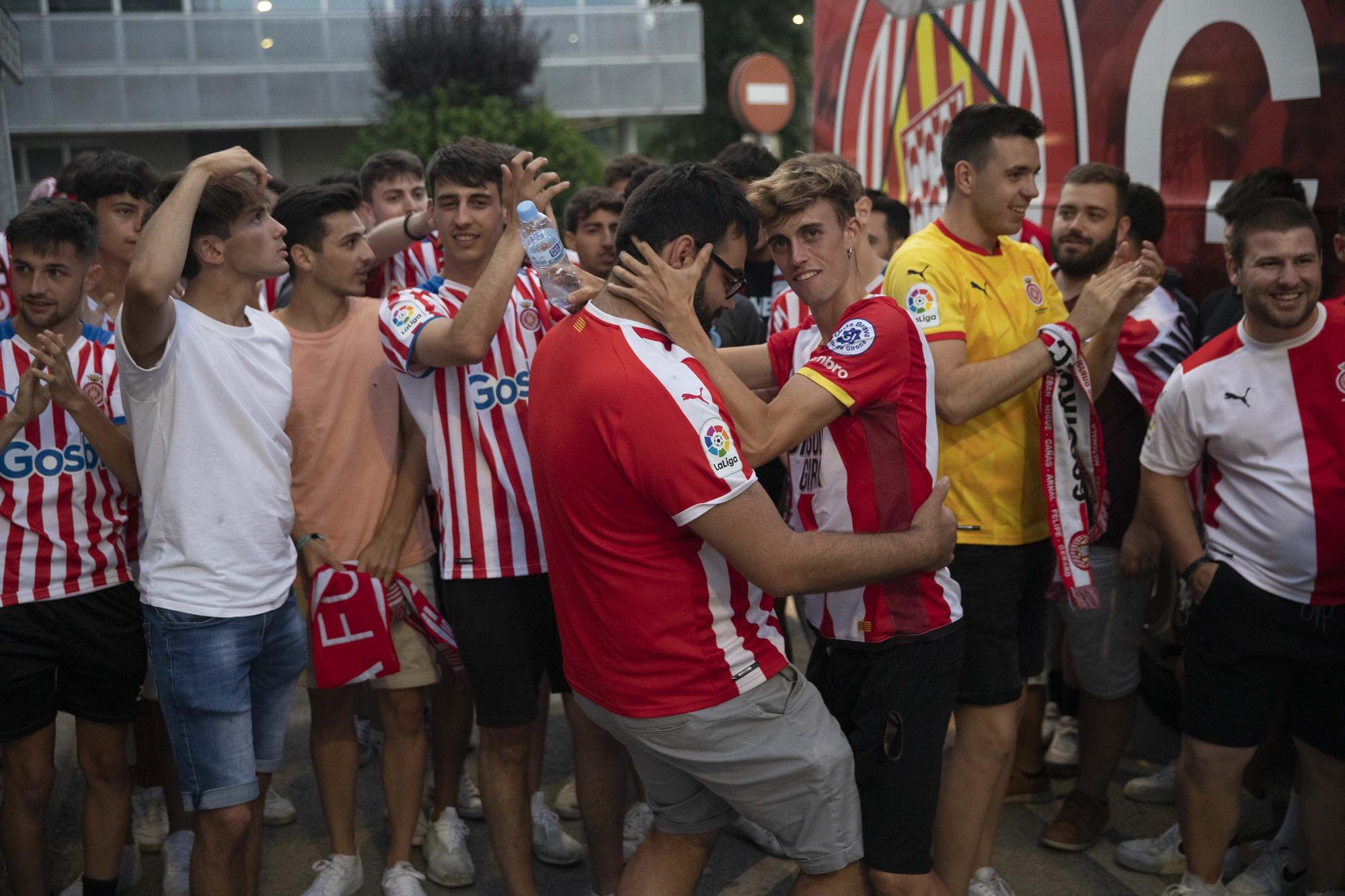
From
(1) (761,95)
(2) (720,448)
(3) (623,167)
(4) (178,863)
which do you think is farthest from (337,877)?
(1) (761,95)

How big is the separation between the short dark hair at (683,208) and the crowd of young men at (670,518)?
0.4 inches

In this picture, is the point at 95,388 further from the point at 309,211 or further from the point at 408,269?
the point at 408,269

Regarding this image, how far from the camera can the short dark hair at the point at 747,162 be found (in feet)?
16.1

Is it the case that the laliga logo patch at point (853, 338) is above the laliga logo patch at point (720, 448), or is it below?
above

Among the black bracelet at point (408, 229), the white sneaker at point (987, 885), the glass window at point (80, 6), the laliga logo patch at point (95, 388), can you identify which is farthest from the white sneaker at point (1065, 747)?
the glass window at point (80, 6)

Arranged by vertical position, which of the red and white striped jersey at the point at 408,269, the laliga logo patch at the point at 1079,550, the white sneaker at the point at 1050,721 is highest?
the red and white striped jersey at the point at 408,269

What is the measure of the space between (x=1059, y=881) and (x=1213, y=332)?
2.06m

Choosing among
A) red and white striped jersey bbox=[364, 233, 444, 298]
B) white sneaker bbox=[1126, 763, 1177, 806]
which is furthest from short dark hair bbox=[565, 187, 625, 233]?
white sneaker bbox=[1126, 763, 1177, 806]

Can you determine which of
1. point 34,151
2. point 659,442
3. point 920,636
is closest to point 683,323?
point 659,442

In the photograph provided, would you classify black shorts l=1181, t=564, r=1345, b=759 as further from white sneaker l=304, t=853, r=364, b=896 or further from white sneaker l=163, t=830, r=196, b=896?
white sneaker l=163, t=830, r=196, b=896

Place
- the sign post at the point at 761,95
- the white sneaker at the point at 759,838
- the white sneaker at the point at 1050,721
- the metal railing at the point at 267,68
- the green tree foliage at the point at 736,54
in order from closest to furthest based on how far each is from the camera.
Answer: the white sneaker at the point at 759,838 → the white sneaker at the point at 1050,721 → the sign post at the point at 761,95 → the metal railing at the point at 267,68 → the green tree foliage at the point at 736,54

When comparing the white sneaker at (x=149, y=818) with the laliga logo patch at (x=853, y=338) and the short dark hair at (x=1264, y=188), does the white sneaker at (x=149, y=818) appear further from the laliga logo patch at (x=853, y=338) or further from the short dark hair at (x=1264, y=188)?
the short dark hair at (x=1264, y=188)

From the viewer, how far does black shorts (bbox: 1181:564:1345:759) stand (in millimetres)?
3559

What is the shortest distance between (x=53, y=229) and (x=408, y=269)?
1.93 meters
